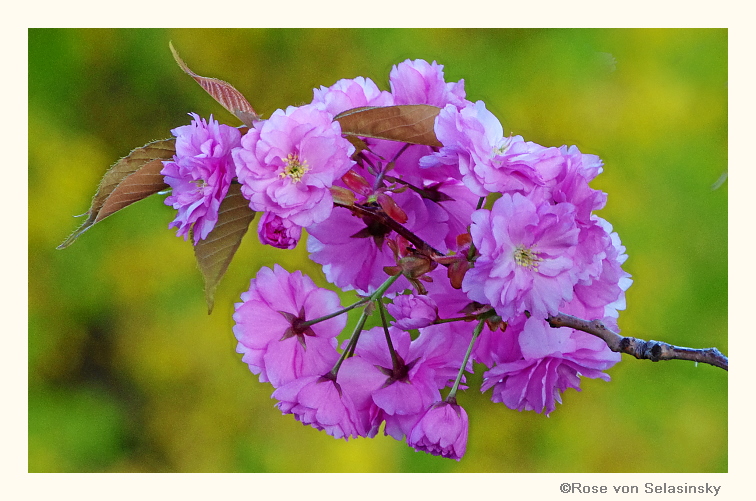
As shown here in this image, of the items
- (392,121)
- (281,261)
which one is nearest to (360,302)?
(392,121)

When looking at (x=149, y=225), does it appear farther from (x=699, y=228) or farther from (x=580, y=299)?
(x=580, y=299)

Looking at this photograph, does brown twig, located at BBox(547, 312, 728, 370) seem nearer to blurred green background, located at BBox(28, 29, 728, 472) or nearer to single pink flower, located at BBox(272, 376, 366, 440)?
single pink flower, located at BBox(272, 376, 366, 440)

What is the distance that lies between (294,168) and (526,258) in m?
0.14

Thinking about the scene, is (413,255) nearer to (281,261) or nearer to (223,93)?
(223,93)

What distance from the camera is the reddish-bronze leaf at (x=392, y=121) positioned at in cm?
46

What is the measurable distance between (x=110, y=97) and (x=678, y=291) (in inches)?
42.5

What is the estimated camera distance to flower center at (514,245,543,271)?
43cm

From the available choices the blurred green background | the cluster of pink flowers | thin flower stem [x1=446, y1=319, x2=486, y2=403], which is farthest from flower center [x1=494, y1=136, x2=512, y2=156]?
the blurred green background

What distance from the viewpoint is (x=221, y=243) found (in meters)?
0.46

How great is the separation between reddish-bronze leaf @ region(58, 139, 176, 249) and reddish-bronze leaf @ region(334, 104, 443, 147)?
0.12 m

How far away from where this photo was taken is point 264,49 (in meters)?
1.34

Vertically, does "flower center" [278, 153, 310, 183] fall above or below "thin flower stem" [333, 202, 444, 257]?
above

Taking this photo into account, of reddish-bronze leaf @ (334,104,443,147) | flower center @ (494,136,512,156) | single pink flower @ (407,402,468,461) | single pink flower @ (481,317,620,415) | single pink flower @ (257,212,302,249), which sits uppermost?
reddish-bronze leaf @ (334,104,443,147)

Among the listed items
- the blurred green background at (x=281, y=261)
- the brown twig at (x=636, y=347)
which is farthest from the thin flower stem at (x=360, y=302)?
the blurred green background at (x=281, y=261)
